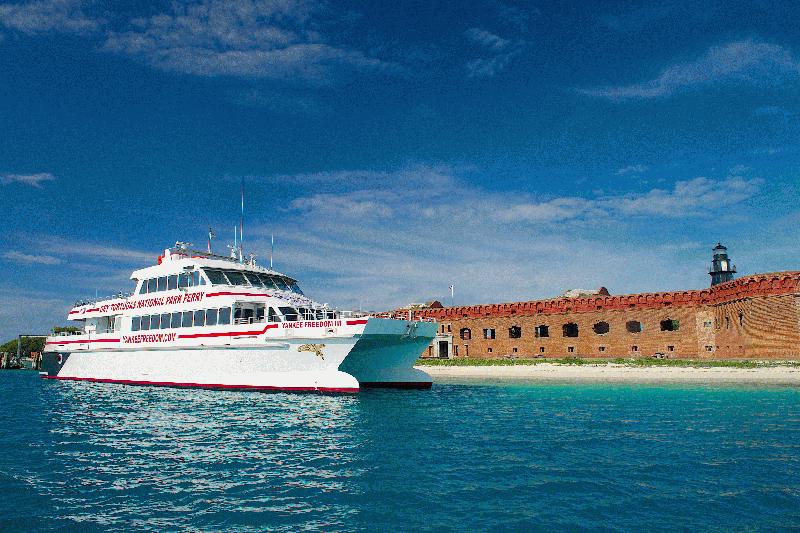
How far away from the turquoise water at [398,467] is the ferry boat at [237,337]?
3.19 m

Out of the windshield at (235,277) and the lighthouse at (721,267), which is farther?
the lighthouse at (721,267)

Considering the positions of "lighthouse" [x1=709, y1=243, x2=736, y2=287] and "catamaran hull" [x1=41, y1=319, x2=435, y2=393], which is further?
"lighthouse" [x1=709, y1=243, x2=736, y2=287]

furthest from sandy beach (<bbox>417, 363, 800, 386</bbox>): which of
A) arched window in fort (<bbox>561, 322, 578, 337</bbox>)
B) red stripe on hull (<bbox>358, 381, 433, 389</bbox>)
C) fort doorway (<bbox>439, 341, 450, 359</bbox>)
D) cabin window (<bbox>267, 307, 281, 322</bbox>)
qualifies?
cabin window (<bbox>267, 307, 281, 322</bbox>)

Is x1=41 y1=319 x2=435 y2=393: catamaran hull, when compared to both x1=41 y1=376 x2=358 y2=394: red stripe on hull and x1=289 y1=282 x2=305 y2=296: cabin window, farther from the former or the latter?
x1=289 y1=282 x2=305 y2=296: cabin window

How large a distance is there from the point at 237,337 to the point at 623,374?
2845 centimetres

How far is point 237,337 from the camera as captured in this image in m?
26.8

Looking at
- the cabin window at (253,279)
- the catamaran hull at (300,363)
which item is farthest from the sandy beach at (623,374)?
the cabin window at (253,279)

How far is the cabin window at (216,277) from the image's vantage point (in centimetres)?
2975

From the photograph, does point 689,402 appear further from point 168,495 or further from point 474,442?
point 168,495

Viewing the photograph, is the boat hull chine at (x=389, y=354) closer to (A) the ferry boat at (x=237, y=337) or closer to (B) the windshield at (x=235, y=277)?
(A) the ferry boat at (x=237, y=337)

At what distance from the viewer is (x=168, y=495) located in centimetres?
988

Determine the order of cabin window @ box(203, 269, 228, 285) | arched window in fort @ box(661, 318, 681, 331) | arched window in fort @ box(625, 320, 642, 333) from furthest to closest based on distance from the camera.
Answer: arched window in fort @ box(625, 320, 642, 333), arched window in fort @ box(661, 318, 681, 331), cabin window @ box(203, 269, 228, 285)

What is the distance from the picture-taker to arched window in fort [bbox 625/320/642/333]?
161 feet

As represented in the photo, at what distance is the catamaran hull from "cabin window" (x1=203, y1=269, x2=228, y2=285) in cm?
370
